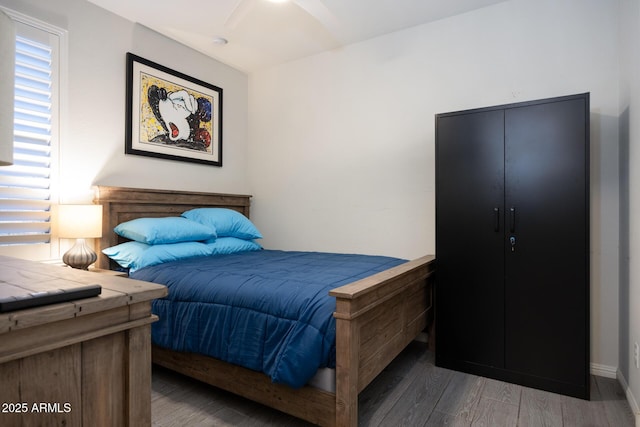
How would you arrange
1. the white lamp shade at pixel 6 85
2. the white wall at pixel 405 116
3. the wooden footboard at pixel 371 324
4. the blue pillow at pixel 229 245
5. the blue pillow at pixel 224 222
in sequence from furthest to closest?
the blue pillow at pixel 224 222, the blue pillow at pixel 229 245, the white wall at pixel 405 116, the wooden footboard at pixel 371 324, the white lamp shade at pixel 6 85

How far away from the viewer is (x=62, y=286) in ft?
2.52

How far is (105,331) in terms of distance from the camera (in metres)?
0.75

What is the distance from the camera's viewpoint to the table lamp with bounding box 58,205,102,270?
2371 mm

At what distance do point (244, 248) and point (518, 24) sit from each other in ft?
9.10

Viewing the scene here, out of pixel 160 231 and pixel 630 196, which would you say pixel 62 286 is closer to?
pixel 160 231

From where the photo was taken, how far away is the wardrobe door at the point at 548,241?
6.82 feet

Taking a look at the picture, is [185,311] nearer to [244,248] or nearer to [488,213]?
[244,248]

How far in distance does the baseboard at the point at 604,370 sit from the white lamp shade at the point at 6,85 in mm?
3119

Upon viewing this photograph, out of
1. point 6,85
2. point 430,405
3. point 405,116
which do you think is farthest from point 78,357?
point 405,116

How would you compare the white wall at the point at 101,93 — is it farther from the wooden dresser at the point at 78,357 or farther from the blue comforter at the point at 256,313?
the wooden dresser at the point at 78,357

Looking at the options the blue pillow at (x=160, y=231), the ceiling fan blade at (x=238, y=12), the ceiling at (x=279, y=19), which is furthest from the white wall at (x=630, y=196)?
the blue pillow at (x=160, y=231)

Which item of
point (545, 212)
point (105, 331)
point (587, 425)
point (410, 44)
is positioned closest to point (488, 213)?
point (545, 212)

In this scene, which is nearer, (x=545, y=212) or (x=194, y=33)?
(x=545, y=212)

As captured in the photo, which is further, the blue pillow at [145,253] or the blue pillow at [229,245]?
the blue pillow at [229,245]
